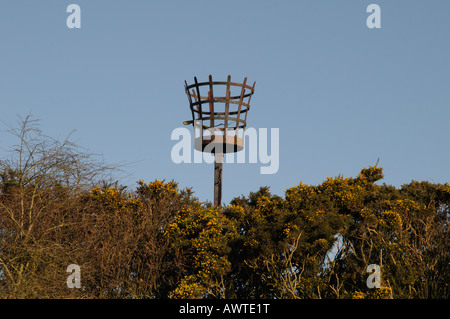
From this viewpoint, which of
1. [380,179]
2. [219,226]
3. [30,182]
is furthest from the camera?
[380,179]

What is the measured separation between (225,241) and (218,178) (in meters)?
3.10

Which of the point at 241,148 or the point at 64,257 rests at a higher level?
the point at 241,148

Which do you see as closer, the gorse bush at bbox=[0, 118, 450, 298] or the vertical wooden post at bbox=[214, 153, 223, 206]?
the gorse bush at bbox=[0, 118, 450, 298]

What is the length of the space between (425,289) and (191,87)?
1006 centimetres

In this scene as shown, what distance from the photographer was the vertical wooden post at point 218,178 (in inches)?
745

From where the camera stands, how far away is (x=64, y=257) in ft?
48.6

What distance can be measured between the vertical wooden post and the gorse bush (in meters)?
0.56

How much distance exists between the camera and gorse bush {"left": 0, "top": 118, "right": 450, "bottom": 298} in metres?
14.4

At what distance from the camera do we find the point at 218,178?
19.0m

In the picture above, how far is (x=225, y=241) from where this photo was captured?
16.5 m

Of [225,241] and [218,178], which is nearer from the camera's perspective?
[225,241]
